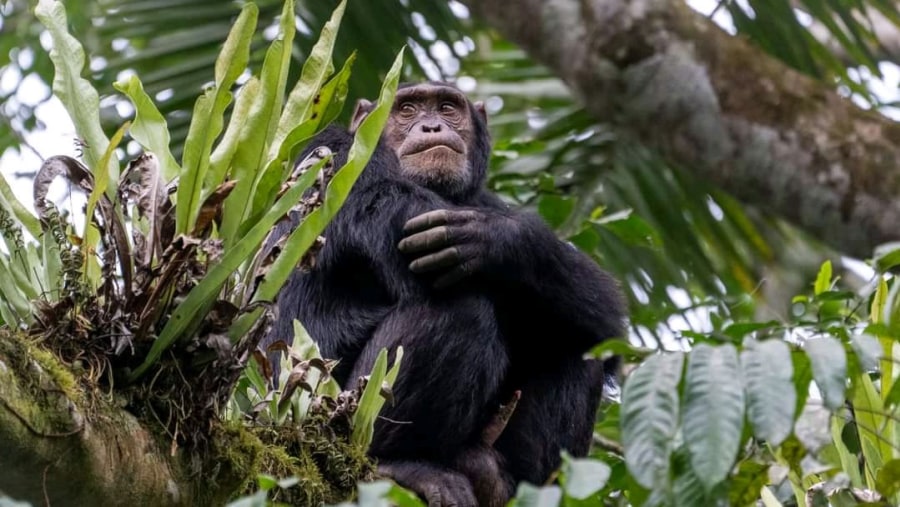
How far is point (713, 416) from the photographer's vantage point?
1.86 metres

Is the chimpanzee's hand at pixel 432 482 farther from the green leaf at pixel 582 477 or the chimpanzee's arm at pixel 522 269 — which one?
the green leaf at pixel 582 477

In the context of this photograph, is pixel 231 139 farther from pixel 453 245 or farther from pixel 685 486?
pixel 685 486

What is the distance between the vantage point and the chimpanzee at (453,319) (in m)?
3.75

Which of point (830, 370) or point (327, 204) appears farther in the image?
point (327, 204)

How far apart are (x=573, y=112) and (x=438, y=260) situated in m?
2.84

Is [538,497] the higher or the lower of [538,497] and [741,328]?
the higher

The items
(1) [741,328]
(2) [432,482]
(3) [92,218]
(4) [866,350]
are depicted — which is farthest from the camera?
(2) [432,482]

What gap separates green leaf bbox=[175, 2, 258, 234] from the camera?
106 inches

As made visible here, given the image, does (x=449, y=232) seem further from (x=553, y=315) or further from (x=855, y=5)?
(x=855, y=5)

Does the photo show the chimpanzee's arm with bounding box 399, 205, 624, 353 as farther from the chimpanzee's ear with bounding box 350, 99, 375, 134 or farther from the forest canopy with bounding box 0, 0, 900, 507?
the chimpanzee's ear with bounding box 350, 99, 375, 134

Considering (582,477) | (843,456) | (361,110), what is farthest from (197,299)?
(361,110)

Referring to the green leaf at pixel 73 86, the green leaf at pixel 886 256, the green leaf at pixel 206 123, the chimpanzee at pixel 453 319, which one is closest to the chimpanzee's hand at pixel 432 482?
the chimpanzee at pixel 453 319

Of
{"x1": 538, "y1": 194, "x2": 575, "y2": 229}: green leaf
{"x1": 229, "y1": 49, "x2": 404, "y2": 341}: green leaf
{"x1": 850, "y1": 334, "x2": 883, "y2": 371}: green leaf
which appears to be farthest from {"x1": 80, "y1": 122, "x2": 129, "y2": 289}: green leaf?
{"x1": 538, "y1": 194, "x2": 575, "y2": 229}: green leaf

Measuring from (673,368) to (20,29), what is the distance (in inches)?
216
